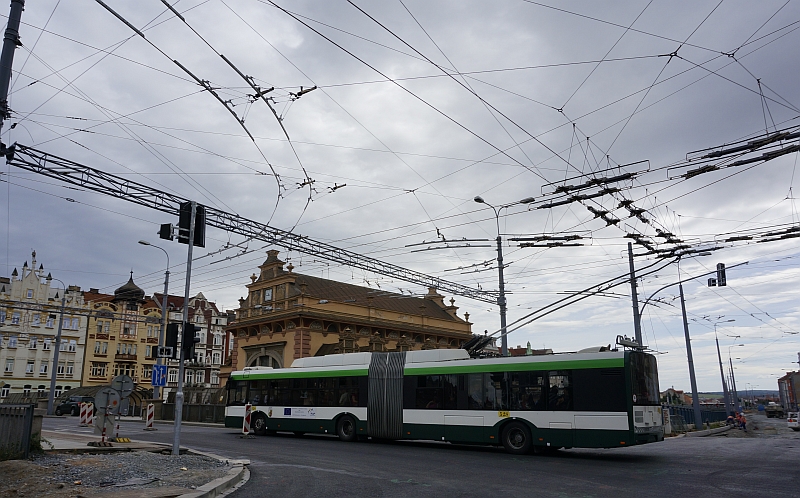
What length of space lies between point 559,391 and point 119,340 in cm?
6377

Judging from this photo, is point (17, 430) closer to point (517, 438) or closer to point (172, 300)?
point (517, 438)

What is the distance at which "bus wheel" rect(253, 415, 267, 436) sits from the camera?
76.1 feet

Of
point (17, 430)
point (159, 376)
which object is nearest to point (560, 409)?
point (17, 430)

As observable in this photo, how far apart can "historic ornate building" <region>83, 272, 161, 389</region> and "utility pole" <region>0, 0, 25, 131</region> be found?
193 ft

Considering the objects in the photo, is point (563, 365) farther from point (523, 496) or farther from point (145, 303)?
point (145, 303)

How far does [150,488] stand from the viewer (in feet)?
28.6

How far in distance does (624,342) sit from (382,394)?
26.3 ft

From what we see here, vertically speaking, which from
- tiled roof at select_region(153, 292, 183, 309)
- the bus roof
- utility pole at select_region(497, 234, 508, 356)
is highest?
tiled roof at select_region(153, 292, 183, 309)

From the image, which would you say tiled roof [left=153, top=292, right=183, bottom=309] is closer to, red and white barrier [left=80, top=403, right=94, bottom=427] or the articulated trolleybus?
the articulated trolleybus

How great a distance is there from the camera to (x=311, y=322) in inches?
1497

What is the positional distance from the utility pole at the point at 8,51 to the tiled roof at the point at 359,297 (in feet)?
93.5

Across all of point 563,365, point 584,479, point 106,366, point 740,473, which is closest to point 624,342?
point 563,365

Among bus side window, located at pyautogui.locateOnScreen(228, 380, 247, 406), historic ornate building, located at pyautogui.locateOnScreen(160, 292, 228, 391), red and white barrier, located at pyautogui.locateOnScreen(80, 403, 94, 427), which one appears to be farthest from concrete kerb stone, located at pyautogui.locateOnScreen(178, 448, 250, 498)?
historic ornate building, located at pyautogui.locateOnScreen(160, 292, 228, 391)

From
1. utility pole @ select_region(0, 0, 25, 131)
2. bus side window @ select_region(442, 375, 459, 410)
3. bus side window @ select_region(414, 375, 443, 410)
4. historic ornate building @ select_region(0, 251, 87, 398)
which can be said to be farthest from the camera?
historic ornate building @ select_region(0, 251, 87, 398)
